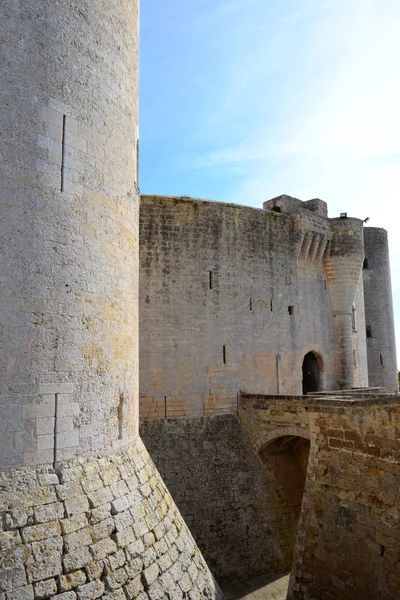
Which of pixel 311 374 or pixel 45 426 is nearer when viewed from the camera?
pixel 45 426

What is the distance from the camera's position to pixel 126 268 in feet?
17.0

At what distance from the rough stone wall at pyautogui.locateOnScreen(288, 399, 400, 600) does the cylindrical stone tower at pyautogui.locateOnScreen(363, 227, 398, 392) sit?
13.8m

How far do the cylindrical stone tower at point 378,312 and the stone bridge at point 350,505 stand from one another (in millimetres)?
12991

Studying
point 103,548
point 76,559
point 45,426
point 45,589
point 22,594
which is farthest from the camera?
point 103,548

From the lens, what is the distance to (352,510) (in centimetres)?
730

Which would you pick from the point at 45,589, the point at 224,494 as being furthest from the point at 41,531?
the point at 224,494

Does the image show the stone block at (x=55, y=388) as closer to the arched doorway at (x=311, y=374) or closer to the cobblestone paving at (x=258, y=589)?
the cobblestone paving at (x=258, y=589)

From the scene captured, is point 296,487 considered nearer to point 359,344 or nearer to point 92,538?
point 359,344

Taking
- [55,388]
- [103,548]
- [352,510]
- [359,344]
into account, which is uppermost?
[359,344]

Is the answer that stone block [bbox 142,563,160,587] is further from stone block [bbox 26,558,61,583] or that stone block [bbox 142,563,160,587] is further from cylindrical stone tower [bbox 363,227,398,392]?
cylindrical stone tower [bbox 363,227,398,392]

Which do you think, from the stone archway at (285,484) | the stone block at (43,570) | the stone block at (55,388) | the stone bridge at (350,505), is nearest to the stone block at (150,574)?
the stone block at (43,570)

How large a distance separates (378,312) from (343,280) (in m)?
7.20

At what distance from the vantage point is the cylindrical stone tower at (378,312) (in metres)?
21.0

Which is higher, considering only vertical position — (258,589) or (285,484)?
(285,484)
